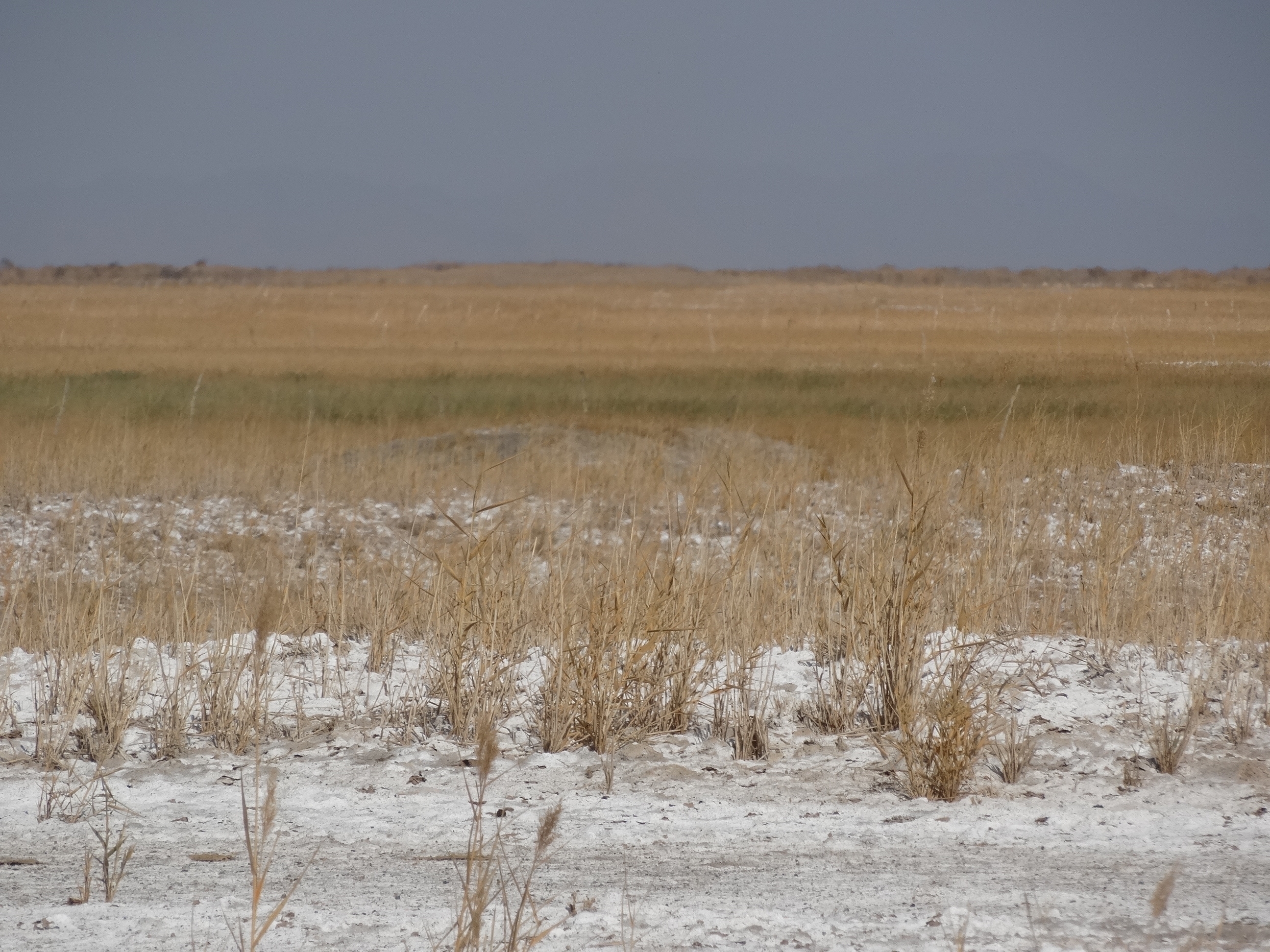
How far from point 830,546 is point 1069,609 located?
2887mm

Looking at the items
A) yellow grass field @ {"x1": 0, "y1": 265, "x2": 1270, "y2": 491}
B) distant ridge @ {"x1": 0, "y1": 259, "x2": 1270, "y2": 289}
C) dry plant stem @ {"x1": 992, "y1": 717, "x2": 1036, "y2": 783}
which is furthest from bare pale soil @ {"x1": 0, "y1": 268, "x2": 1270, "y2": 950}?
distant ridge @ {"x1": 0, "y1": 259, "x2": 1270, "y2": 289}

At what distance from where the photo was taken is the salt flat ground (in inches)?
116

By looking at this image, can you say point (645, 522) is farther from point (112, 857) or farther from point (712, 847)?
point (112, 857)

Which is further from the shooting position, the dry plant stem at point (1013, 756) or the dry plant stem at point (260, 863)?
the dry plant stem at point (1013, 756)

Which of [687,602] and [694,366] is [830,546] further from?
[694,366]

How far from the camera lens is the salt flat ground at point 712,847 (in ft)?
9.65

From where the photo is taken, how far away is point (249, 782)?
4266 mm

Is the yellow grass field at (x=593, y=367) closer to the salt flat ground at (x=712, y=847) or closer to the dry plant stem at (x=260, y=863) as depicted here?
the salt flat ground at (x=712, y=847)

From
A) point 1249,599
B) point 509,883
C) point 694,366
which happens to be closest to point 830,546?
point 509,883

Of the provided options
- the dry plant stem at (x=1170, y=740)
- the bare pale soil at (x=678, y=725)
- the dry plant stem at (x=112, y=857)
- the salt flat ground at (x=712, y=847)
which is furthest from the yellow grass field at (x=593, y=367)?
the dry plant stem at (x=112, y=857)

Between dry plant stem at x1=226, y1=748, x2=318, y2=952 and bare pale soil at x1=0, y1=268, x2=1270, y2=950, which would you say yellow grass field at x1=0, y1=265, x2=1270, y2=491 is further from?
dry plant stem at x1=226, y1=748, x2=318, y2=952

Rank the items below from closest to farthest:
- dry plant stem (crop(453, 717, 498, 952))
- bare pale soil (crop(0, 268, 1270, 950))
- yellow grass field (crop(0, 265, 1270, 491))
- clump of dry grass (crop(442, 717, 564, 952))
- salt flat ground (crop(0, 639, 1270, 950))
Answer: dry plant stem (crop(453, 717, 498, 952)), clump of dry grass (crop(442, 717, 564, 952)), salt flat ground (crop(0, 639, 1270, 950)), bare pale soil (crop(0, 268, 1270, 950)), yellow grass field (crop(0, 265, 1270, 491))

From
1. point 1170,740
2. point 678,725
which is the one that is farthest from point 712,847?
point 1170,740

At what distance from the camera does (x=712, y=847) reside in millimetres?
3555
